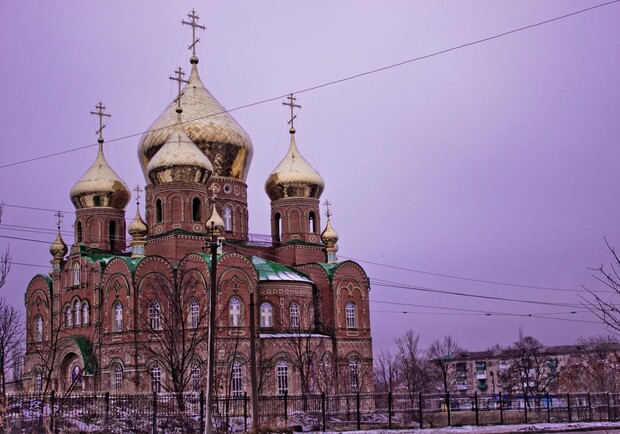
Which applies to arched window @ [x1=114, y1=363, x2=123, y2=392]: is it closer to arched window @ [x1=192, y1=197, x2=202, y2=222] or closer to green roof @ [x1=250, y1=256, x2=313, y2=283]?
green roof @ [x1=250, y1=256, x2=313, y2=283]

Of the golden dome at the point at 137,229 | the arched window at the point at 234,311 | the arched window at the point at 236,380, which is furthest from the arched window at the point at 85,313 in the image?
the arched window at the point at 236,380

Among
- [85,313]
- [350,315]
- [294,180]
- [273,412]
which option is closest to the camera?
[273,412]

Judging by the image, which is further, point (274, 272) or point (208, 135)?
point (208, 135)

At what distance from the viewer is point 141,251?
4834 centimetres

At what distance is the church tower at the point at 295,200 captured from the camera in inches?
2117

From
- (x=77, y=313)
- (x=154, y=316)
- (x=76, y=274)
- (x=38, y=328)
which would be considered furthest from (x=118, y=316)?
(x=38, y=328)

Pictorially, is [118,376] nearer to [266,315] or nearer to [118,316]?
→ [118,316]

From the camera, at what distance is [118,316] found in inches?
1827

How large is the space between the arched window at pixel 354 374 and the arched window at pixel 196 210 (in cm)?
1151

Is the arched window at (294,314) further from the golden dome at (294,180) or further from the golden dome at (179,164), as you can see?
the golden dome at (294,180)

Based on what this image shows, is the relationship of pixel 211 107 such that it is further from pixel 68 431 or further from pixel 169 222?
pixel 68 431

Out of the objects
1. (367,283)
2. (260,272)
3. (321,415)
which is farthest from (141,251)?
(321,415)

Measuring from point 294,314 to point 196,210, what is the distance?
7859mm

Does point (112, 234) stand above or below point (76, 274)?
above
